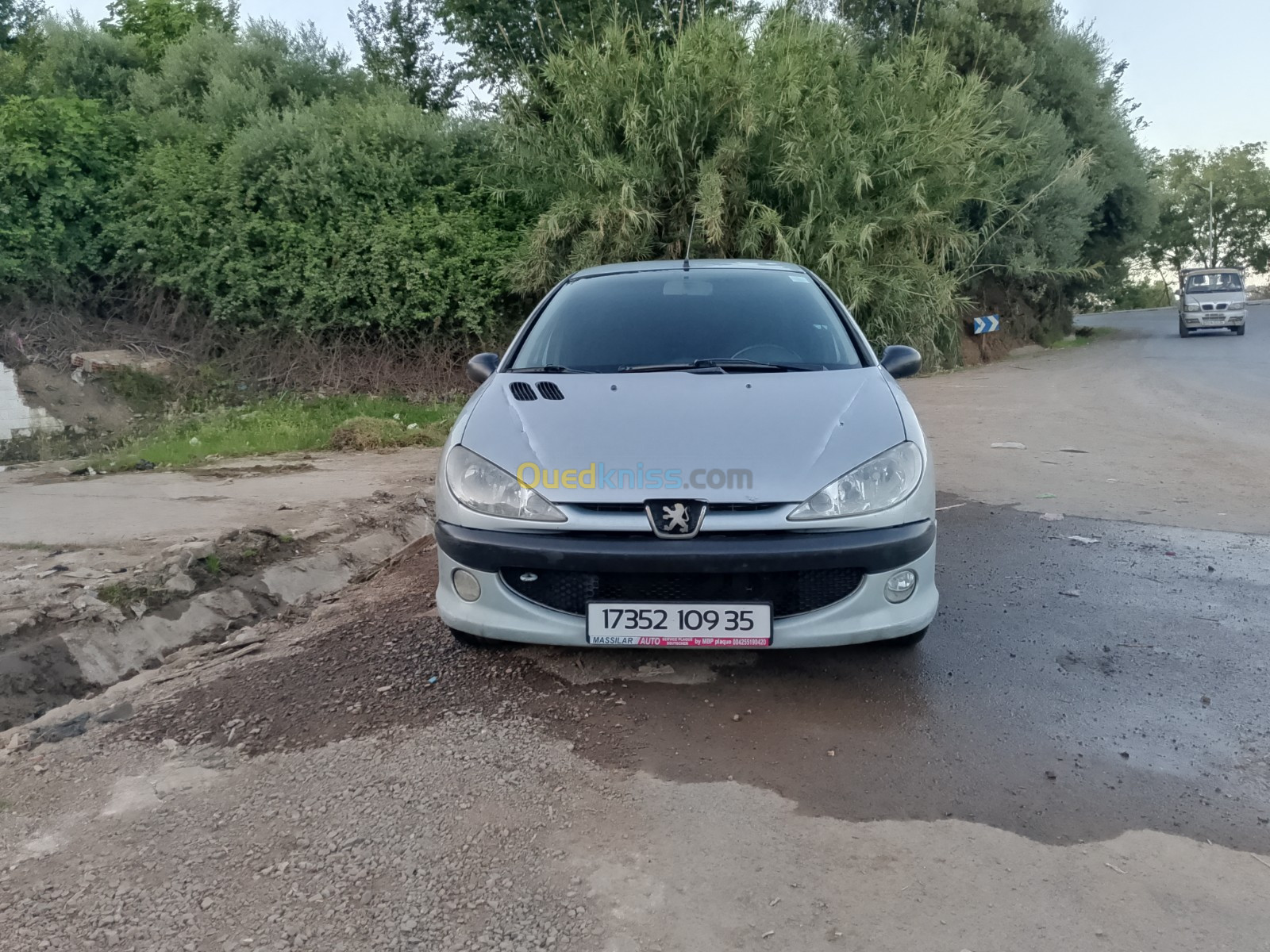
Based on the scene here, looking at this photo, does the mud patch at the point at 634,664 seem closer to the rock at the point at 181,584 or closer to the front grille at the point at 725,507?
the front grille at the point at 725,507

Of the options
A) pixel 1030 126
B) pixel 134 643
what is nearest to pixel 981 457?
pixel 134 643

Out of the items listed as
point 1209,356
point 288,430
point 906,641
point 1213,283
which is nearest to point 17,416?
point 288,430

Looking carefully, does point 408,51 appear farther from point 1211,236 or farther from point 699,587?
point 1211,236

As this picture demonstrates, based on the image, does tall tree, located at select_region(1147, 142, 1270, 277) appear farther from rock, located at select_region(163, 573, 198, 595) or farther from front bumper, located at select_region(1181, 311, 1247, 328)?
rock, located at select_region(163, 573, 198, 595)

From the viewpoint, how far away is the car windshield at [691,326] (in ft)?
13.6

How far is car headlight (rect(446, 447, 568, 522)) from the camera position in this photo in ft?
10.5

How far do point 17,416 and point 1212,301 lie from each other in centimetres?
2801

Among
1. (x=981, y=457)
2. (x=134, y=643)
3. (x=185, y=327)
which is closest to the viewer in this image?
(x=134, y=643)

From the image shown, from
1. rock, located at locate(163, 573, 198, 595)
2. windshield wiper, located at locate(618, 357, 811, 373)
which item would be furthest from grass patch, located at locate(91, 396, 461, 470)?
windshield wiper, located at locate(618, 357, 811, 373)

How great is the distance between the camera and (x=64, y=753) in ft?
10.3

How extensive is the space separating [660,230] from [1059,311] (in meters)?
19.5

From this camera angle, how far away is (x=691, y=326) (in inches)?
172

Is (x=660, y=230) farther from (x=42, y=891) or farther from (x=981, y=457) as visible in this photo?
(x=42, y=891)

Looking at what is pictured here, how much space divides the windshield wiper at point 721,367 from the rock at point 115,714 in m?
2.28
